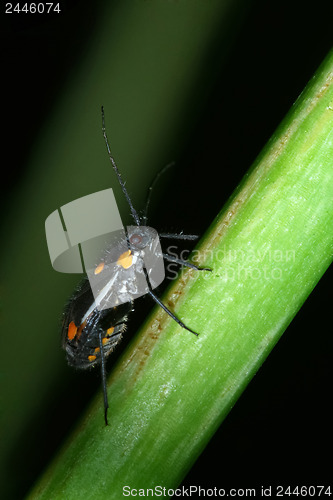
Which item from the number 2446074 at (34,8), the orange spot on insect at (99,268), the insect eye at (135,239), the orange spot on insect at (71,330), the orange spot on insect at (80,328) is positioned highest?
the number 2446074 at (34,8)

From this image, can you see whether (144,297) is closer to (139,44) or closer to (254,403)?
(254,403)

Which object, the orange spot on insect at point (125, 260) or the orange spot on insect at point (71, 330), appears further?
the orange spot on insect at point (125, 260)

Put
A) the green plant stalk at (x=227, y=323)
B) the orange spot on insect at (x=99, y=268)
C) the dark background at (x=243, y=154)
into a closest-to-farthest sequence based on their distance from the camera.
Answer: the green plant stalk at (x=227, y=323)
the dark background at (x=243, y=154)
the orange spot on insect at (x=99, y=268)

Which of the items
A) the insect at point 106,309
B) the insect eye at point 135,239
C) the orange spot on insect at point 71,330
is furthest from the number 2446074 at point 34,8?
the orange spot on insect at point 71,330

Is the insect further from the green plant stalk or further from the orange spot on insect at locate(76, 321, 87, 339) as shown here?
the green plant stalk

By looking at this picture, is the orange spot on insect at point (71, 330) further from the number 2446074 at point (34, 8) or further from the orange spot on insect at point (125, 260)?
the number 2446074 at point (34, 8)

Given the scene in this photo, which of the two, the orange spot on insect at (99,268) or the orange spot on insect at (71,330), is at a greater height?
the orange spot on insect at (99,268)

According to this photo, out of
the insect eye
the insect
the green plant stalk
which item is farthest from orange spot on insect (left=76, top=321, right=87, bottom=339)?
the green plant stalk
